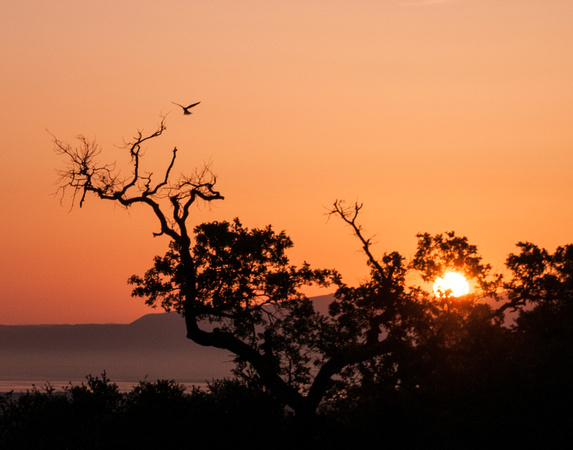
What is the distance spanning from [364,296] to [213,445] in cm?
1351

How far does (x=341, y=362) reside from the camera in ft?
136

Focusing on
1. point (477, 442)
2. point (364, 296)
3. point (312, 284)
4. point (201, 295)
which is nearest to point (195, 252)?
point (201, 295)

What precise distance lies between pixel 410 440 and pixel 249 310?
492 inches

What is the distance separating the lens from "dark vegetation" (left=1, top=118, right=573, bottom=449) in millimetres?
33688

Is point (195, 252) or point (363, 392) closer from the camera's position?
point (363, 392)

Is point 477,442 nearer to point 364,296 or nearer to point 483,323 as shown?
point 483,323

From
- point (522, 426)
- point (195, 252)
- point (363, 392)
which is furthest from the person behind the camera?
point (195, 252)

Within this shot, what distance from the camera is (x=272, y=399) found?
36.7 m

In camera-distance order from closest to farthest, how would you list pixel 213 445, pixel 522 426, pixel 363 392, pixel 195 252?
pixel 522 426, pixel 213 445, pixel 363 392, pixel 195 252

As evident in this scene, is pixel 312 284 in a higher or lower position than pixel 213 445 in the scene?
higher

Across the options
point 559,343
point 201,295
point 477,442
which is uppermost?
point 201,295

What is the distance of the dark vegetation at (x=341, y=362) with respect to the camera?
33.7 m

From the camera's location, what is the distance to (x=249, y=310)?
43.8 metres

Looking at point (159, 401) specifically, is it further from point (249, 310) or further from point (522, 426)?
point (522, 426)
